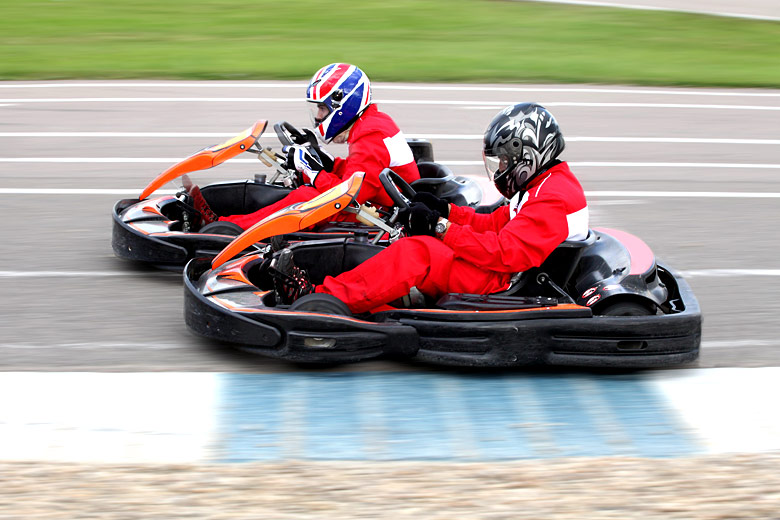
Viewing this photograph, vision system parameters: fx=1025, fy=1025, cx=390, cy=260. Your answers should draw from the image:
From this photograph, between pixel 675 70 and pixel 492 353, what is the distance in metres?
10.3

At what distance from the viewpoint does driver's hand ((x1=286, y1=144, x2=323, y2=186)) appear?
21.1 ft

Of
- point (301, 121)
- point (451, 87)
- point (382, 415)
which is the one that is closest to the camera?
point (382, 415)

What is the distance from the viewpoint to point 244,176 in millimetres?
8828

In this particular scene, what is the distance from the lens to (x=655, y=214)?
7895mm

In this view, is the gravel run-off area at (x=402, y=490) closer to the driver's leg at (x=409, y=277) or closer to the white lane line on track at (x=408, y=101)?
the driver's leg at (x=409, y=277)

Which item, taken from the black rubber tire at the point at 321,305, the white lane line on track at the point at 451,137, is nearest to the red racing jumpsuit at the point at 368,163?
the black rubber tire at the point at 321,305

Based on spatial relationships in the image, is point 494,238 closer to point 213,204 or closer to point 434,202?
point 434,202

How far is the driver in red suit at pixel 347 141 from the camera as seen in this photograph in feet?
20.6

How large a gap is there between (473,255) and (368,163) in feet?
5.21

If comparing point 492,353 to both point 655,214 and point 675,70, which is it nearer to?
point 655,214

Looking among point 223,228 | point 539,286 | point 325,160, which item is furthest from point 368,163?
point 539,286

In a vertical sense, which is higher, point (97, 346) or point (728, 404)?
point (728, 404)

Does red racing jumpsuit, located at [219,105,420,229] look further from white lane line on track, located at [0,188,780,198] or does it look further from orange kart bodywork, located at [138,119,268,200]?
white lane line on track, located at [0,188,780,198]

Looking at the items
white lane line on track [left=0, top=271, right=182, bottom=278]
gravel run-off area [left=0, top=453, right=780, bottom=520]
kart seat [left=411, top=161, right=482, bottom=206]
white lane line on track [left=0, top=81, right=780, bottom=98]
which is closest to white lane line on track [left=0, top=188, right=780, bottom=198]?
white lane line on track [left=0, top=271, right=182, bottom=278]
